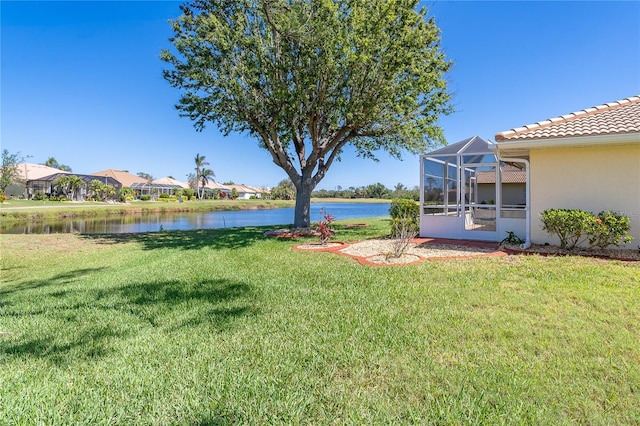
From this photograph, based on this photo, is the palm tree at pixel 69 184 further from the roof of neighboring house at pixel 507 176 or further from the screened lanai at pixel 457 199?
the roof of neighboring house at pixel 507 176

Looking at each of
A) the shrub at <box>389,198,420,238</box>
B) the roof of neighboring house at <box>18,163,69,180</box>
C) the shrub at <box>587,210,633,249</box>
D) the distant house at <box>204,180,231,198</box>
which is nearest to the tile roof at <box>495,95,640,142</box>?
the shrub at <box>587,210,633,249</box>

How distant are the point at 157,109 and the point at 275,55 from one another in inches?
690

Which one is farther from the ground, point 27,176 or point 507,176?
point 27,176

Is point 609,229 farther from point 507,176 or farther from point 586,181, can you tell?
point 507,176

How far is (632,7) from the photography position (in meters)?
9.66

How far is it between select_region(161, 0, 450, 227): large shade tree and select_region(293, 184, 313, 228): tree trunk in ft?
0.14

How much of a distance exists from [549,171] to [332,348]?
7819 millimetres

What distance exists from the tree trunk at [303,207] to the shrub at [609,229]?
931 centimetres

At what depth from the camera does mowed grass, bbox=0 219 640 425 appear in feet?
7.18

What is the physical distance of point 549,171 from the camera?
7.90 meters

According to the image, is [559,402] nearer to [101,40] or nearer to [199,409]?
[199,409]

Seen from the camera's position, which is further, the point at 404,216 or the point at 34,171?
the point at 34,171

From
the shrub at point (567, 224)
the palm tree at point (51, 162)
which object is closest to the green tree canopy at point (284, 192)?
the palm tree at point (51, 162)

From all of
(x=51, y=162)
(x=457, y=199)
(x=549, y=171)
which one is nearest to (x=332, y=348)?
(x=549, y=171)
